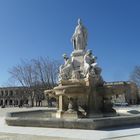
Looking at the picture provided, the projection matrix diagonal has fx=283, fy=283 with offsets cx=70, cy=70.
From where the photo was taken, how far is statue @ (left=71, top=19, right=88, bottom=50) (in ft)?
58.5

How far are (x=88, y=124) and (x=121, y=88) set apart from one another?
4235 millimetres

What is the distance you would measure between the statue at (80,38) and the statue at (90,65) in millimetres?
1767

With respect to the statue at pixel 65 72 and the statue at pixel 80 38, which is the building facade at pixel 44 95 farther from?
the statue at pixel 80 38

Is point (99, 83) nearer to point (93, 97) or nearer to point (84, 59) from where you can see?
point (93, 97)

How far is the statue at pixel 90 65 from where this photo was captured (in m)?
14.9

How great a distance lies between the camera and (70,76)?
16375 mm

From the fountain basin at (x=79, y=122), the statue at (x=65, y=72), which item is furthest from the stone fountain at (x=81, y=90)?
the fountain basin at (x=79, y=122)

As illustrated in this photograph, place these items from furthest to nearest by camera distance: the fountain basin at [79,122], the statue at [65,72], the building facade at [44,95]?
1. the statue at [65,72]
2. the building facade at [44,95]
3. the fountain basin at [79,122]

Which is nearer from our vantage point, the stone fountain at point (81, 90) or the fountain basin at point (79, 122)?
the fountain basin at point (79, 122)

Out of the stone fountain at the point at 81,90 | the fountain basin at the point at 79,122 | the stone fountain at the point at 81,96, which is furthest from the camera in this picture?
the stone fountain at the point at 81,90

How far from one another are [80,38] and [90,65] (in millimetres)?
3193

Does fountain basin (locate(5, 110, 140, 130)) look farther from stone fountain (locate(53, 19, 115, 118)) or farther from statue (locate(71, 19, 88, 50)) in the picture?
statue (locate(71, 19, 88, 50))

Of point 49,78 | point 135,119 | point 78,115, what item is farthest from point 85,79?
point 49,78

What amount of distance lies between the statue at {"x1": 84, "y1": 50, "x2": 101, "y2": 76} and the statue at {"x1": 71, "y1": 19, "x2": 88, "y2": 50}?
1.77 meters
